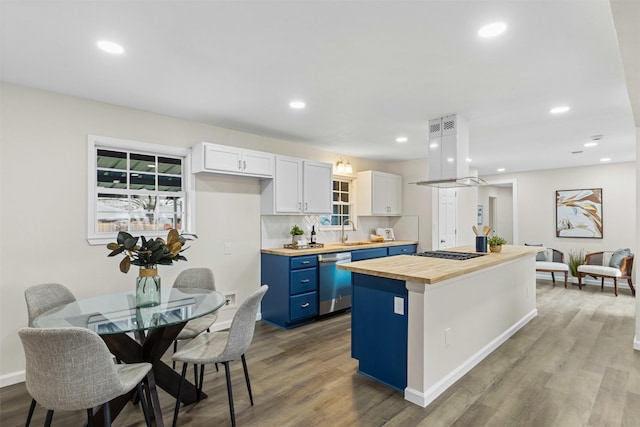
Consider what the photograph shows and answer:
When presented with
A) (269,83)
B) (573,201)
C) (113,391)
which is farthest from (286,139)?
(573,201)

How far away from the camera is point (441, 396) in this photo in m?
2.49

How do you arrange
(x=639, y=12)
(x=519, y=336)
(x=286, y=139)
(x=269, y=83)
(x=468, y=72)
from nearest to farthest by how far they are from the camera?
(x=639, y=12), (x=468, y=72), (x=269, y=83), (x=519, y=336), (x=286, y=139)

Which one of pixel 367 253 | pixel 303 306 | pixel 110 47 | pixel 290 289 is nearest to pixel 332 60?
→ pixel 110 47

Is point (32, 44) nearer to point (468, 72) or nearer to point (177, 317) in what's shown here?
point (177, 317)

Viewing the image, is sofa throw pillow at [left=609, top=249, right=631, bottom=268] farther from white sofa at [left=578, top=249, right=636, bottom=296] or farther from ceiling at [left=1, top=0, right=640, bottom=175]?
ceiling at [left=1, top=0, right=640, bottom=175]

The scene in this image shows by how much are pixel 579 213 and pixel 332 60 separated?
276 inches


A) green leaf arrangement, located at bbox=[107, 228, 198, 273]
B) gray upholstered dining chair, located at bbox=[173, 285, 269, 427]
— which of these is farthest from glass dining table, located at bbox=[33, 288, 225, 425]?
green leaf arrangement, located at bbox=[107, 228, 198, 273]

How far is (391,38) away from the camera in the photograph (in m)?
2.09

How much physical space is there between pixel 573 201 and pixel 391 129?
526cm

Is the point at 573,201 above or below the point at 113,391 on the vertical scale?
above

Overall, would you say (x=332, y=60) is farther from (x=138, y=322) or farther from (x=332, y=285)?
(x=332, y=285)

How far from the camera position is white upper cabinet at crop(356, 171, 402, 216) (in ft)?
18.9

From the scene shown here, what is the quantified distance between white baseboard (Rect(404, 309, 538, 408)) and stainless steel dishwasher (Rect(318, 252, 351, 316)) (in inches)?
75.8

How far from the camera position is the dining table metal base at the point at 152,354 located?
212 centimetres
